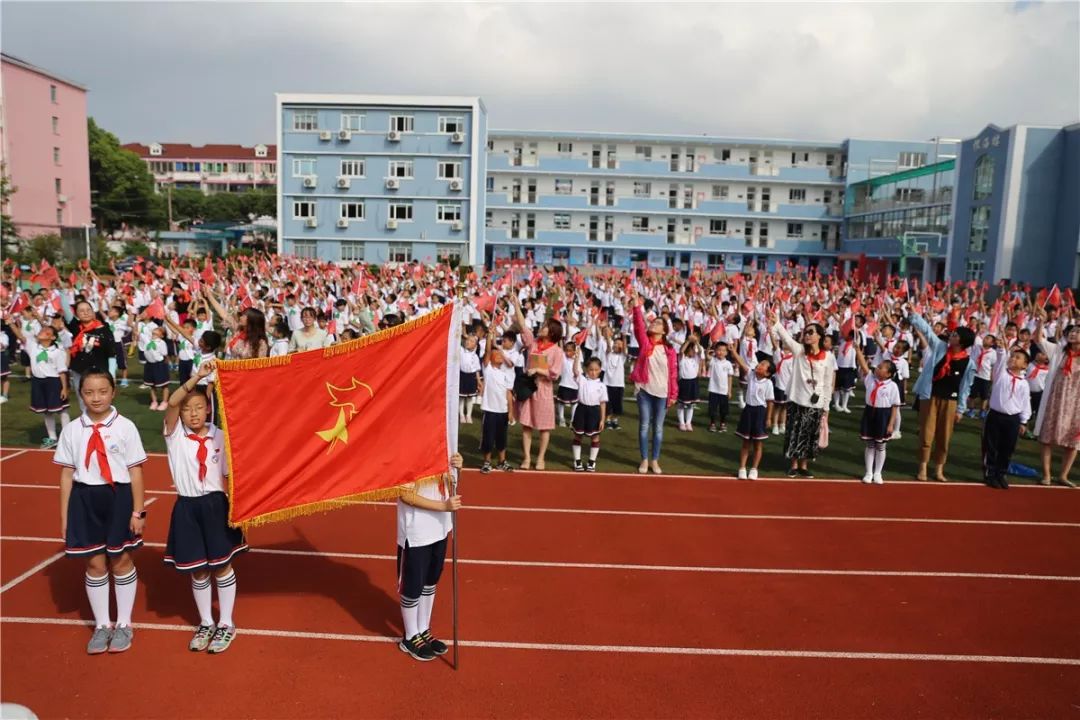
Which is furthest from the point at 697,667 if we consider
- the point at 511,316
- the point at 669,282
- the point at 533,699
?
the point at 669,282

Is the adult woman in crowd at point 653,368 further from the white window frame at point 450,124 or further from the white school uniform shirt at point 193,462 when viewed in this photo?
the white window frame at point 450,124

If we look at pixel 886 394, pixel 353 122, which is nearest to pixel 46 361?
pixel 886 394

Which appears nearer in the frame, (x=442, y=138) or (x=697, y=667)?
(x=697, y=667)

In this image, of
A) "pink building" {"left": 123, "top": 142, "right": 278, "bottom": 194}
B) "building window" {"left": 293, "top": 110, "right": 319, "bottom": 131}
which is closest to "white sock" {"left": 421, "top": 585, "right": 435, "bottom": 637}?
"building window" {"left": 293, "top": 110, "right": 319, "bottom": 131}

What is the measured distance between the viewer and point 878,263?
45.5 metres

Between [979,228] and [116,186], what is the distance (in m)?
58.3

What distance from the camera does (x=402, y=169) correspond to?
44.7 m

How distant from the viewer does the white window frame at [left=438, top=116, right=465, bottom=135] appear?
144ft

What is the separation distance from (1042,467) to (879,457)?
259 cm

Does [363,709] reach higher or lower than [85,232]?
lower

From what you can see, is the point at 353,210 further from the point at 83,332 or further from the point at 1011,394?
the point at 1011,394

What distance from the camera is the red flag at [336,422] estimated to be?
4.75 metres

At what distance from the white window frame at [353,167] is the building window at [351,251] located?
4.06 metres

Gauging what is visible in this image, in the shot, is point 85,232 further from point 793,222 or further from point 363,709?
point 363,709
